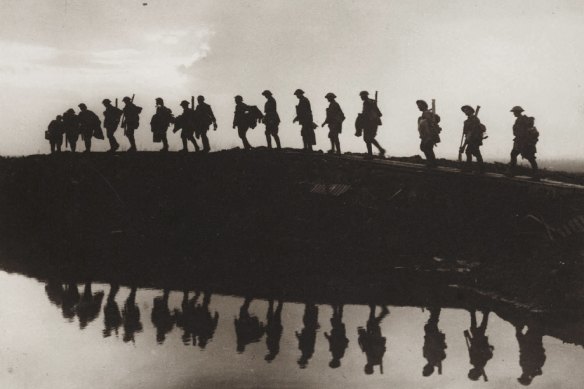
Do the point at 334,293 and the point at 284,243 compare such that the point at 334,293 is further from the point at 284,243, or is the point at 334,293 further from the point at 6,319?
the point at 6,319

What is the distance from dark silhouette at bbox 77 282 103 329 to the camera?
13704 millimetres

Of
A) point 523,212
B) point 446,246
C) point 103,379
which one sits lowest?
point 103,379

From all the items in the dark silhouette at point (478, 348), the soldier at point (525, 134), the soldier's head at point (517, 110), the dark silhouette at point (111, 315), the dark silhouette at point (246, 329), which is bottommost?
the dark silhouette at point (111, 315)

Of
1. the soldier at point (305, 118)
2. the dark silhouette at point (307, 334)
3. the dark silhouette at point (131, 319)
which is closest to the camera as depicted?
the dark silhouette at point (307, 334)

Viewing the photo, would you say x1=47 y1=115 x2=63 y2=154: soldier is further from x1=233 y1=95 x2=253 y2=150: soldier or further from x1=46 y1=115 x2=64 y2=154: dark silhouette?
x1=233 y1=95 x2=253 y2=150: soldier

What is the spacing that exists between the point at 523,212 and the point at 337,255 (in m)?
5.42

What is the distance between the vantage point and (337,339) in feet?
38.2

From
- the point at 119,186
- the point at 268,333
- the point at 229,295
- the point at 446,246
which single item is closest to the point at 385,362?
the point at 268,333

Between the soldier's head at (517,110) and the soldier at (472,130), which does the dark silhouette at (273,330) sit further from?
the soldier's head at (517,110)

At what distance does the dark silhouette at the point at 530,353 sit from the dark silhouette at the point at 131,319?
23.0 feet

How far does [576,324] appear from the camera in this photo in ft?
39.2

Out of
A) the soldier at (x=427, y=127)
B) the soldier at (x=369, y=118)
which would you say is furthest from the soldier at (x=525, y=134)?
the soldier at (x=369, y=118)

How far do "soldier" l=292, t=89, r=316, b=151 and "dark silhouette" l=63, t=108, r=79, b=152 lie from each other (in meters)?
9.62

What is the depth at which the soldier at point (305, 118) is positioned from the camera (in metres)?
20.5
